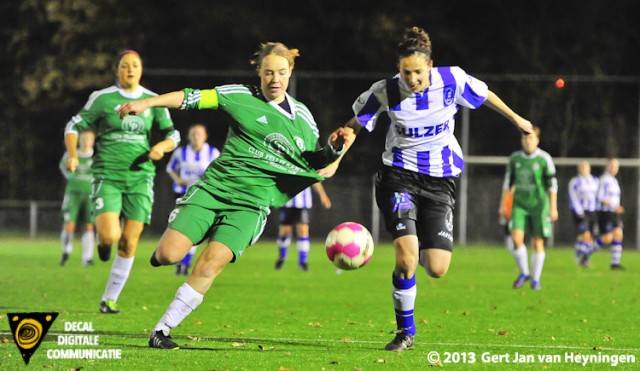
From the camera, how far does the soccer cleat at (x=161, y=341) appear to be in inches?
320

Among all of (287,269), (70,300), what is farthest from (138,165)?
(287,269)

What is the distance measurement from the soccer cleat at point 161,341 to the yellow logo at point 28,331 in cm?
87

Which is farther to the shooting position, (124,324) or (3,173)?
(3,173)

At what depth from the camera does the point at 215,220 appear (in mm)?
8273

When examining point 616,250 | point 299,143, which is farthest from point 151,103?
point 616,250

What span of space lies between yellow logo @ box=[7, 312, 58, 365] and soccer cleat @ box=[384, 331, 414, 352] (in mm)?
2433

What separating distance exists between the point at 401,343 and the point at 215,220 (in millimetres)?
1611

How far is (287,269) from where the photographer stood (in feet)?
63.4

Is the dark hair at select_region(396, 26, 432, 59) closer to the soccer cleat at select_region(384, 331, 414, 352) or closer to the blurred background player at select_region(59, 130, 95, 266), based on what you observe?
the soccer cleat at select_region(384, 331, 414, 352)

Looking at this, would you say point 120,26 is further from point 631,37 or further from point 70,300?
point 70,300

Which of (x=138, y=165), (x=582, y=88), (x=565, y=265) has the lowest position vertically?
(x=565, y=265)

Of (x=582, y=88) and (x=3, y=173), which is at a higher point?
(x=582, y=88)

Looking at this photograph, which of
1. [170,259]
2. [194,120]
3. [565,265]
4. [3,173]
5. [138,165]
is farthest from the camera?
[3,173]

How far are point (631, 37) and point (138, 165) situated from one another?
25.3 m
